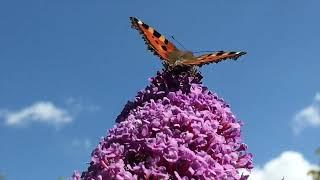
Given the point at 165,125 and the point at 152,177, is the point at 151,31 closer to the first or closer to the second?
the point at 165,125

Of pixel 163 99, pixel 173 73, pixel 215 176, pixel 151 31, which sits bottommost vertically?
pixel 215 176

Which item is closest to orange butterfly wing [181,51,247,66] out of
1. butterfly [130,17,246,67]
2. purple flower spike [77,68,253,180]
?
butterfly [130,17,246,67]

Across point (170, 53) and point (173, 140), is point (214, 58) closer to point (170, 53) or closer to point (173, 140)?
point (170, 53)

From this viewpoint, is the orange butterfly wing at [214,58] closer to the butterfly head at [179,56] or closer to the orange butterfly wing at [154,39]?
the butterfly head at [179,56]

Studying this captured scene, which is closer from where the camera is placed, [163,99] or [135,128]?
[135,128]

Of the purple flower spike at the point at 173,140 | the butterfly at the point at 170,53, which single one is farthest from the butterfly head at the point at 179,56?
the purple flower spike at the point at 173,140

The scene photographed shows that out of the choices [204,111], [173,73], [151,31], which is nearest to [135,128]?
[204,111]

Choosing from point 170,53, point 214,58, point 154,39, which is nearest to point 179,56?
point 170,53
